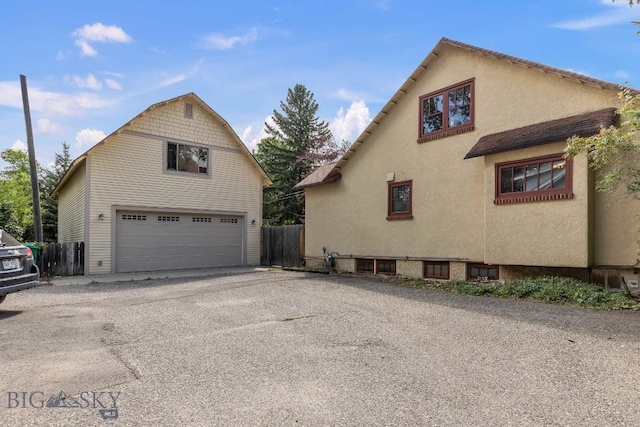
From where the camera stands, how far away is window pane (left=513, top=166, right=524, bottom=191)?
30.1 feet

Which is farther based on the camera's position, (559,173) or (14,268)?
(559,173)

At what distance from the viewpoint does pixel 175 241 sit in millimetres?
15938

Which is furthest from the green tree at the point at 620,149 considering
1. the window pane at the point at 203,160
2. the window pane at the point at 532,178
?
the window pane at the point at 203,160

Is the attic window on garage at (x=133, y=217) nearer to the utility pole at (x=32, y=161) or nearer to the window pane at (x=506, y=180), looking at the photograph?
the utility pole at (x=32, y=161)

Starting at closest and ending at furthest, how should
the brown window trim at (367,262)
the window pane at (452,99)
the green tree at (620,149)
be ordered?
the green tree at (620,149)
the window pane at (452,99)
the brown window trim at (367,262)

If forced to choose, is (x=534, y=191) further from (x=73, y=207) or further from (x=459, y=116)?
(x=73, y=207)

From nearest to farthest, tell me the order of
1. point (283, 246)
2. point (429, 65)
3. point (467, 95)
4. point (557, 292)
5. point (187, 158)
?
point (557, 292), point (467, 95), point (429, 65), point (187, 158), point (283, 246)

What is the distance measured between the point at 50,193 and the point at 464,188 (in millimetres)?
27655

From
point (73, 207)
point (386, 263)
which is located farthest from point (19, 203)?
point (386, 263)

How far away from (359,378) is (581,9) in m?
9.50

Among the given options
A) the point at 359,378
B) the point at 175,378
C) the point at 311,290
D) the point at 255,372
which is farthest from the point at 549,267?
the point at 175,378

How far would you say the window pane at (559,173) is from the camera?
8.41m

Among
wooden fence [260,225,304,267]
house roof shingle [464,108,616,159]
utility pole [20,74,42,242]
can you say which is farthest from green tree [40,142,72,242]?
house roof shingle [464,108,616,159]

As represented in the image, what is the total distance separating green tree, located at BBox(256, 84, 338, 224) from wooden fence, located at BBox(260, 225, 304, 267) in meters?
12.0
